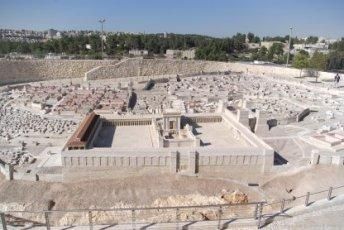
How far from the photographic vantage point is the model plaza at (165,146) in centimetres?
1686

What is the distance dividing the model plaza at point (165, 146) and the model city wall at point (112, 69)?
35206 mm

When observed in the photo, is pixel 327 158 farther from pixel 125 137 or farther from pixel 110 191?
pixel 125 137

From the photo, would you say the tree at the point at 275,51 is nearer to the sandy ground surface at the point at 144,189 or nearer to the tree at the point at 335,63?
the tree at the point at 335,63

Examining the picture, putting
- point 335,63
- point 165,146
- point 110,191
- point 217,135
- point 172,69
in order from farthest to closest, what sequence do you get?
point 172,69
point 335,63
point 217,135
point 165,146
point 110,191

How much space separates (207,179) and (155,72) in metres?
47.9

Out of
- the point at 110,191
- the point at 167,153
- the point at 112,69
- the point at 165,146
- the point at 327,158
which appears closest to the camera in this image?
the point at 110,191

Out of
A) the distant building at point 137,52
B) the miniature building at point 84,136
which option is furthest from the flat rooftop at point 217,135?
the distant building at point 137,52

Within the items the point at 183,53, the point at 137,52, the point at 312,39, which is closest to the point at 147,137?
the point at 137,52

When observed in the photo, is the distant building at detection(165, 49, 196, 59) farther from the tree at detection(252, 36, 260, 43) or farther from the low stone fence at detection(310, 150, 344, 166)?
the low stone fence at detection(310, 150, 344, 166)

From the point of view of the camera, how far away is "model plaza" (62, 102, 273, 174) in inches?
664

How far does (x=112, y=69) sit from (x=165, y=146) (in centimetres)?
4211

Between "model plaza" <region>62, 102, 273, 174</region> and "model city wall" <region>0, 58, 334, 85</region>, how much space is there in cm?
3521

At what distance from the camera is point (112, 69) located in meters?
58.2

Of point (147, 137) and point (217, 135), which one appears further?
point (217, 135)
